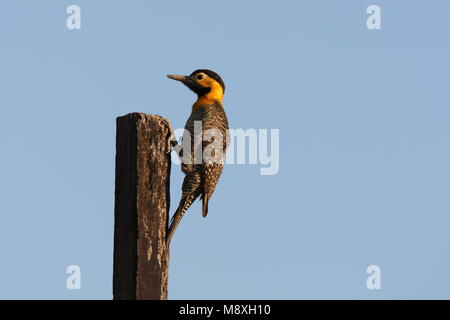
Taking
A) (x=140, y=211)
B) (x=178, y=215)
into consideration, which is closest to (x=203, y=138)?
(x=178, y=215)

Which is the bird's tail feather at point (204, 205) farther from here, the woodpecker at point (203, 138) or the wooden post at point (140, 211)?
the wooden post at point (140, 211)

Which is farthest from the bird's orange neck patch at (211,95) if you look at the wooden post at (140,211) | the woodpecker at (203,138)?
the wooden post at (140,211)

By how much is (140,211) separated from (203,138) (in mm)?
2430

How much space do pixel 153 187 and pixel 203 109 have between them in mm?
2782

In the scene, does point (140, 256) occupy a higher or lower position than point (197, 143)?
lower

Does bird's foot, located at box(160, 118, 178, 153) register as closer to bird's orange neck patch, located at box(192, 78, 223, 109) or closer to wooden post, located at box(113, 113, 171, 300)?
wooden post, located at box(113, 113, 171, 300)

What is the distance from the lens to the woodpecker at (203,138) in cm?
795

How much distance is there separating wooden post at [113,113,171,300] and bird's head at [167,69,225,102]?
2.82 metres

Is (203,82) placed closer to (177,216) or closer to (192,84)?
(192,84)

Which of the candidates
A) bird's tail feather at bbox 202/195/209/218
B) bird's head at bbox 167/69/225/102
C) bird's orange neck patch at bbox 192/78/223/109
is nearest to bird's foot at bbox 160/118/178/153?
bird's tail feather at bbox 202/195/209/218

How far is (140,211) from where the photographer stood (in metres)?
6.04

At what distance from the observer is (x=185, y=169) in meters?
8.09
